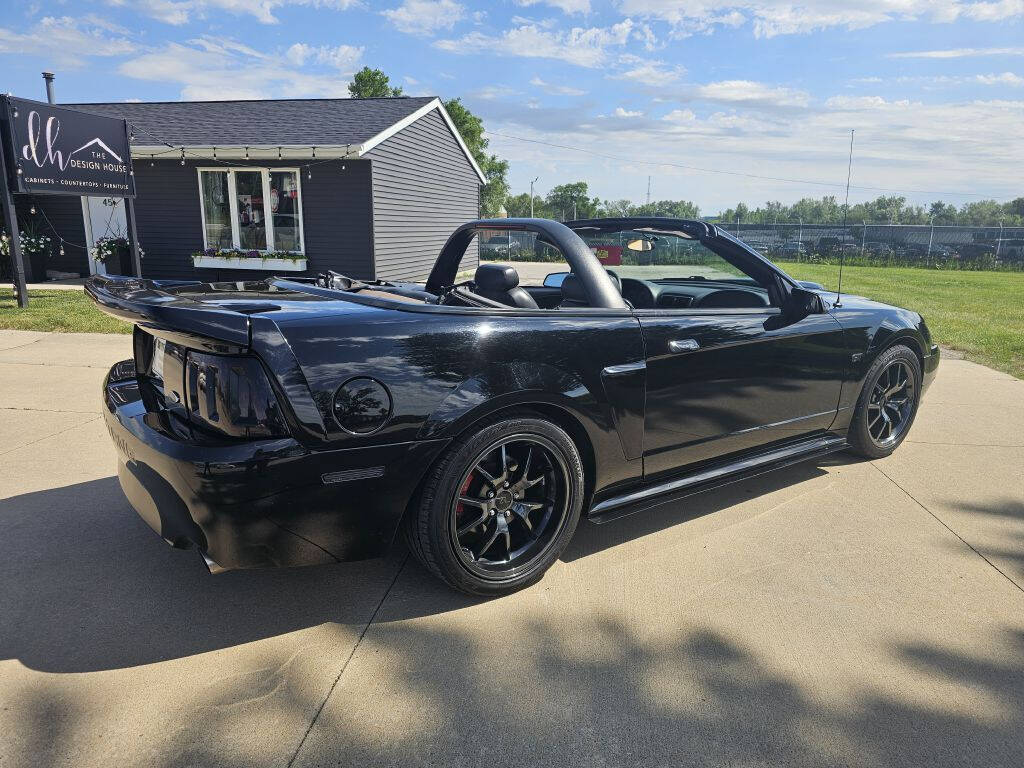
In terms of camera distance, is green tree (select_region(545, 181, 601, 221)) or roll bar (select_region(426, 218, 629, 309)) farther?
green tree (select_region(545, 181, 601, 221))

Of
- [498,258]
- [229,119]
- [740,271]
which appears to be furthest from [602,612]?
[498,258]

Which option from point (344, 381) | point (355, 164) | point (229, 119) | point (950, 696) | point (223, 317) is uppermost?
point (229, 119)

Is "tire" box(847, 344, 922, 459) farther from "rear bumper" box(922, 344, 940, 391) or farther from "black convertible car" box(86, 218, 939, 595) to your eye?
"black convertible car" box(86, 218, 939, 595)

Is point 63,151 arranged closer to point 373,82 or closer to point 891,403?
point 891,403

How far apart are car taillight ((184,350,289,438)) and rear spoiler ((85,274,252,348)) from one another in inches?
3.1

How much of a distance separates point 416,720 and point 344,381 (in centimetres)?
104

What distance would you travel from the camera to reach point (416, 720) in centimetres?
204

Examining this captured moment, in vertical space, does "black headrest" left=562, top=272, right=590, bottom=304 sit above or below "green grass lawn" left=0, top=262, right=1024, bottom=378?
above

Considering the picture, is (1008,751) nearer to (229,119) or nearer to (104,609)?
(104,609)

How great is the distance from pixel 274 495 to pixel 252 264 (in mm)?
13536

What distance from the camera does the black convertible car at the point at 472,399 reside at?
221cm

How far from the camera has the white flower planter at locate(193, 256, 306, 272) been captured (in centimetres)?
1438

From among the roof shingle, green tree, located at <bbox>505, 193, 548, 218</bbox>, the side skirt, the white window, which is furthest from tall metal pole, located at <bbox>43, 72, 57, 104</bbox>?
green tree, located at <bbox>505, 193, 548, 218</bbox>

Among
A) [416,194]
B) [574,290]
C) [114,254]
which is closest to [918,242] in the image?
[416,194]
